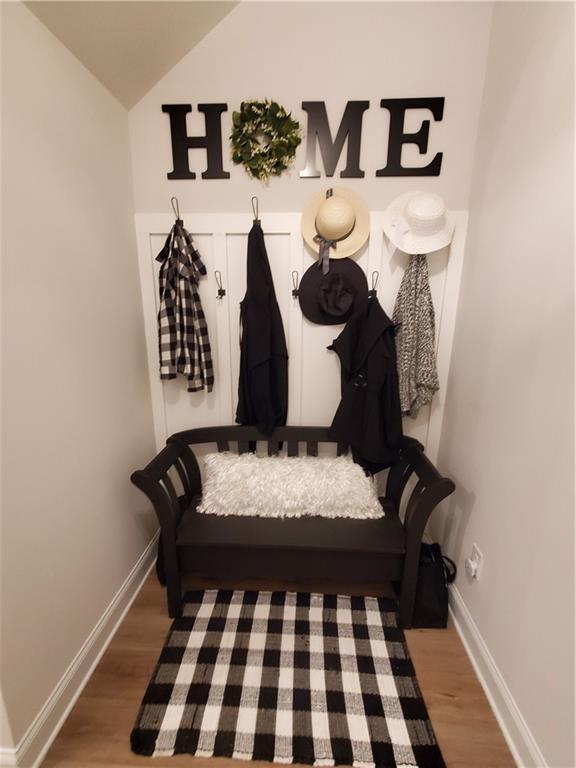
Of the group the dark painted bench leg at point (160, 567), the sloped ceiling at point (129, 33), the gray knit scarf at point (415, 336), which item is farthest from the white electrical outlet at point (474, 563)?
the sloped ceiling at point (129, 33)

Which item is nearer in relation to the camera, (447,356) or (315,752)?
(315,752)

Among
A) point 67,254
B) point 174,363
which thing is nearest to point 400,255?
point 174,363

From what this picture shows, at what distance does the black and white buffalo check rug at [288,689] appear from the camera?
41.3 inches

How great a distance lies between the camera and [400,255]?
156cm

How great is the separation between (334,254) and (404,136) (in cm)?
57

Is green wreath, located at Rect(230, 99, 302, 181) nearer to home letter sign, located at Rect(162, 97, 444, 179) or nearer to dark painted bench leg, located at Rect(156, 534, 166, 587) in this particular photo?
home letter sign, located at Rect(162, 97, 444, 179)

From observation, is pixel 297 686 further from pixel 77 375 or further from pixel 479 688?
pixel 77 375

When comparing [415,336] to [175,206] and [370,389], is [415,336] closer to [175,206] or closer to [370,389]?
[370,389]

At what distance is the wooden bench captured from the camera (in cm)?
135

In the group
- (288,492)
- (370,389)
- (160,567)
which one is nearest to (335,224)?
(370,389)

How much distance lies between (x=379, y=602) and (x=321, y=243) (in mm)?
1703

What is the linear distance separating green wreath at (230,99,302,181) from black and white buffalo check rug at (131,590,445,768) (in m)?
2.01

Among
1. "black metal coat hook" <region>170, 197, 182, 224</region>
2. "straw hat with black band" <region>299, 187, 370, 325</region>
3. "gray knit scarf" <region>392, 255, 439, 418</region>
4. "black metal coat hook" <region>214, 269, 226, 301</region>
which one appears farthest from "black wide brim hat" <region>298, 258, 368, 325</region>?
"black metal coat hook" <region>170, 197, 182, 224</region>

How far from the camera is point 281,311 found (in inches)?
65.2
